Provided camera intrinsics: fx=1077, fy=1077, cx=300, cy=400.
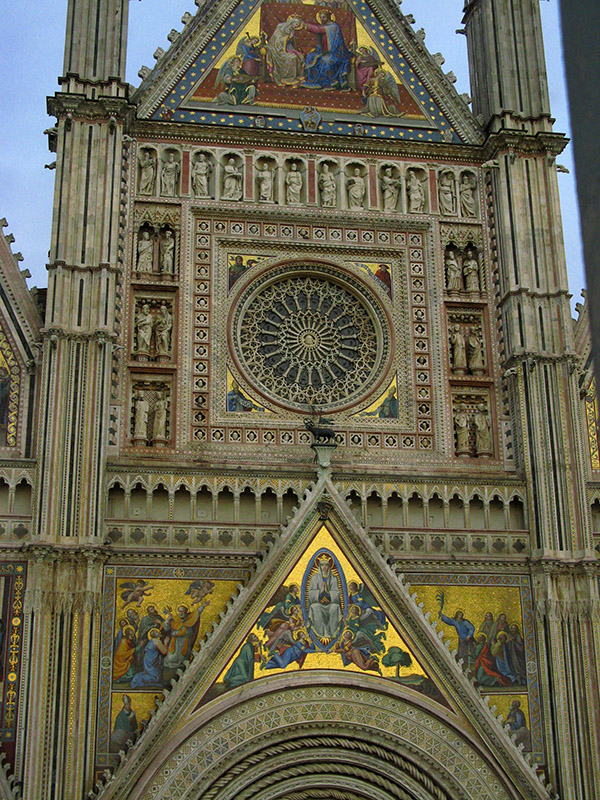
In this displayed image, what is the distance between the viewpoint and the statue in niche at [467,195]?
63.9 ft

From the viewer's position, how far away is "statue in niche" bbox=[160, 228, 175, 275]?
715 inches

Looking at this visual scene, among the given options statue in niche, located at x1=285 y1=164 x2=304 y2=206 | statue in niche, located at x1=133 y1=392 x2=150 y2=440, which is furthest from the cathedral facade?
statue in niche, located at x1=285 y1=164 x2=304 y2=206

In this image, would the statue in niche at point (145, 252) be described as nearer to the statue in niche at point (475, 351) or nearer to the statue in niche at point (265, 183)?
the statue in niche at point (265, 183)

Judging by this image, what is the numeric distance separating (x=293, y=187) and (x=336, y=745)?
945cm

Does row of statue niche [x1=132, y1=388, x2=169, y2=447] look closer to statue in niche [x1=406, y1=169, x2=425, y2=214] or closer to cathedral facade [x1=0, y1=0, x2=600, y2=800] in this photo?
cathedral facade [x1=0, y1=0, x2=600, y2=800]

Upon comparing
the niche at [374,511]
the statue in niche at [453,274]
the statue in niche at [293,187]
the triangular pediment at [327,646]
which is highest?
the statue in niche at [293,187]

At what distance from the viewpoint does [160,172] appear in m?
18.8

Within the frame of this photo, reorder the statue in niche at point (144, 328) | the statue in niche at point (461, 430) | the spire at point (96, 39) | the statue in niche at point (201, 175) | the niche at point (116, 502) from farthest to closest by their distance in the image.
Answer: the statue in niche at point (201, 175) → the spire at point (96, 39) → the statue in niche at point (461, 430) → the statue in niche at point (144, 328) → the niche at point (116, 502)

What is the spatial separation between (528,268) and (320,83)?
5.19 metres

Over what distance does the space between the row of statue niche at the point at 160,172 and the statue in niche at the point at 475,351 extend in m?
5.68

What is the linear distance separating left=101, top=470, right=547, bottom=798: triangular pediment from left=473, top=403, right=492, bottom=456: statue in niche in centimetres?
297

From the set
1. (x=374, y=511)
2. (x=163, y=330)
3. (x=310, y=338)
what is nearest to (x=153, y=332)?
(x=163, y=330)

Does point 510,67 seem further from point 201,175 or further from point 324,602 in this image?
point 324,602

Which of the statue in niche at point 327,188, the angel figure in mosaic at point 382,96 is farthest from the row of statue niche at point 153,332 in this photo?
the angel figure in mosaic at point 382,96
